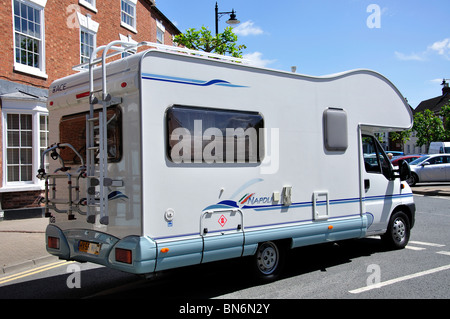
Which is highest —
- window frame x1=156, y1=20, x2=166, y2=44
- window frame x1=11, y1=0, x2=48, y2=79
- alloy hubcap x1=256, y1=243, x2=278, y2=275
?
window frame x1=156, y1=20, x2=166, y2=44

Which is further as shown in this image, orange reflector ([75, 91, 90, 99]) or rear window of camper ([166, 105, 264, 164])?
orange reflector ([75, 91, 90, 99])

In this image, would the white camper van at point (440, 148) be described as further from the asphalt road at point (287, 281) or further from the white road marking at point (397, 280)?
the white road marking at point (397, 280)

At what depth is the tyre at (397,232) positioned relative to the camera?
7.71m

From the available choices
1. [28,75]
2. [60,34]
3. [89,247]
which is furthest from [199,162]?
[60,34]

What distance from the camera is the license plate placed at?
5139 mm

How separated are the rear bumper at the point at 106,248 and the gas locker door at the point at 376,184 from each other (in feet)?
13.0

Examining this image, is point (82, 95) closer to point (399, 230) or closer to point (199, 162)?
point (199, 162)

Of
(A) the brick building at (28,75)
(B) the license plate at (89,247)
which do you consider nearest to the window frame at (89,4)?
(A) the brick building at (28,75)

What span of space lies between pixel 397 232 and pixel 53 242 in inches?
228

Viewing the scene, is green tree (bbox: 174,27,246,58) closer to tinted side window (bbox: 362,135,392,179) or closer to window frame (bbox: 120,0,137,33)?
window frame (bbox: 120,0,137,33)

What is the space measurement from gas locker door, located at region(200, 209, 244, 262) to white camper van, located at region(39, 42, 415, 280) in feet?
0.05

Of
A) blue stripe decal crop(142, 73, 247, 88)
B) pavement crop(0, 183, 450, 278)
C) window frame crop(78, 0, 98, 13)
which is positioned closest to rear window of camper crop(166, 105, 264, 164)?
blue stripe decal crop(142, 73, 247, 88)
